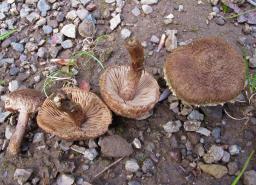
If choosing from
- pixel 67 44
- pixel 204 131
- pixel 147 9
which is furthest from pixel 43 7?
pixel 204 131

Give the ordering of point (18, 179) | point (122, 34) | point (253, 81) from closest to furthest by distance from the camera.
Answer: point (18, 179)
point (253, 81)
point (122, 34)

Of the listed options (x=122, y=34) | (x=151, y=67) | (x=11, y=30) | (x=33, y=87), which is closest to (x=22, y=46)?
(x=11, y=30)

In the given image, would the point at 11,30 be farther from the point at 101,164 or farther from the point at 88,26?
the point at 101,164

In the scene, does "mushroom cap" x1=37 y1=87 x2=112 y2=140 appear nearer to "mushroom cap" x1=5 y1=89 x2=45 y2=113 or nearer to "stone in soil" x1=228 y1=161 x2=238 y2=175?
"mushroom cap" x1=5 y1=89 x2=45 y2=113

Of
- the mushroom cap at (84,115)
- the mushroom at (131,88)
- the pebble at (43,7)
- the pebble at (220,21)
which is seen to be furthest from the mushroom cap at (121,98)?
the pebble at (43,7)

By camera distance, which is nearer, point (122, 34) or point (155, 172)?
point (155, 172)

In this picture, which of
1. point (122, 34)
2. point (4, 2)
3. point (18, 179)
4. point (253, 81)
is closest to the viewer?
point (18, 179)
